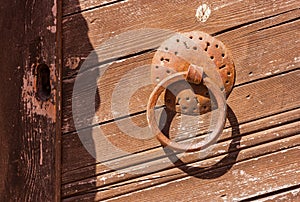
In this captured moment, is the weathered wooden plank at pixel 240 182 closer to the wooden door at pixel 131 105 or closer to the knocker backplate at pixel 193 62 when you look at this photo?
the wooden door at pixel 131 105

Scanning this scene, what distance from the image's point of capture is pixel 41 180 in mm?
1912

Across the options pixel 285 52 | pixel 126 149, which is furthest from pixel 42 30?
pixel 285 52

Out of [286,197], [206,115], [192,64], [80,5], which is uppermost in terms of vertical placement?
[80,5]

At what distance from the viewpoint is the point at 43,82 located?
193 cm

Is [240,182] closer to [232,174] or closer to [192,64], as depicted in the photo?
[232,174]

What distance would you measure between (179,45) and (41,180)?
18.9 inches

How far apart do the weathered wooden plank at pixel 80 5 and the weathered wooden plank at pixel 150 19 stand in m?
Answer: 0.01

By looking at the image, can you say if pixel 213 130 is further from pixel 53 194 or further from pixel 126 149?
pixel 53 194

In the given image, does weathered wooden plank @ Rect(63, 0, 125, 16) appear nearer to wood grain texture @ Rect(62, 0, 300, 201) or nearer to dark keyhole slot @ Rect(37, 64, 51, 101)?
wood grain texture @ Rect(62, 0, 300, 201)

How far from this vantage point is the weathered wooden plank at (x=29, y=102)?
1.91 metres

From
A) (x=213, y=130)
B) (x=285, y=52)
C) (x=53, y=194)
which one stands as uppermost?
(x=285, y=52)

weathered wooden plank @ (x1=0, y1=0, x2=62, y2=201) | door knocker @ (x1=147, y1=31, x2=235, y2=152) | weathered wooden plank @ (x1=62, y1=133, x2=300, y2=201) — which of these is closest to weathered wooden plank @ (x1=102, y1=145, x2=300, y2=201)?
weathered wooden plank @ (x1=62, y1=133, x2=300, y2=201)

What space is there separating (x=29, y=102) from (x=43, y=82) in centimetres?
6

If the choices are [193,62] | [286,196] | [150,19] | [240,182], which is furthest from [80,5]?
[286,196]
